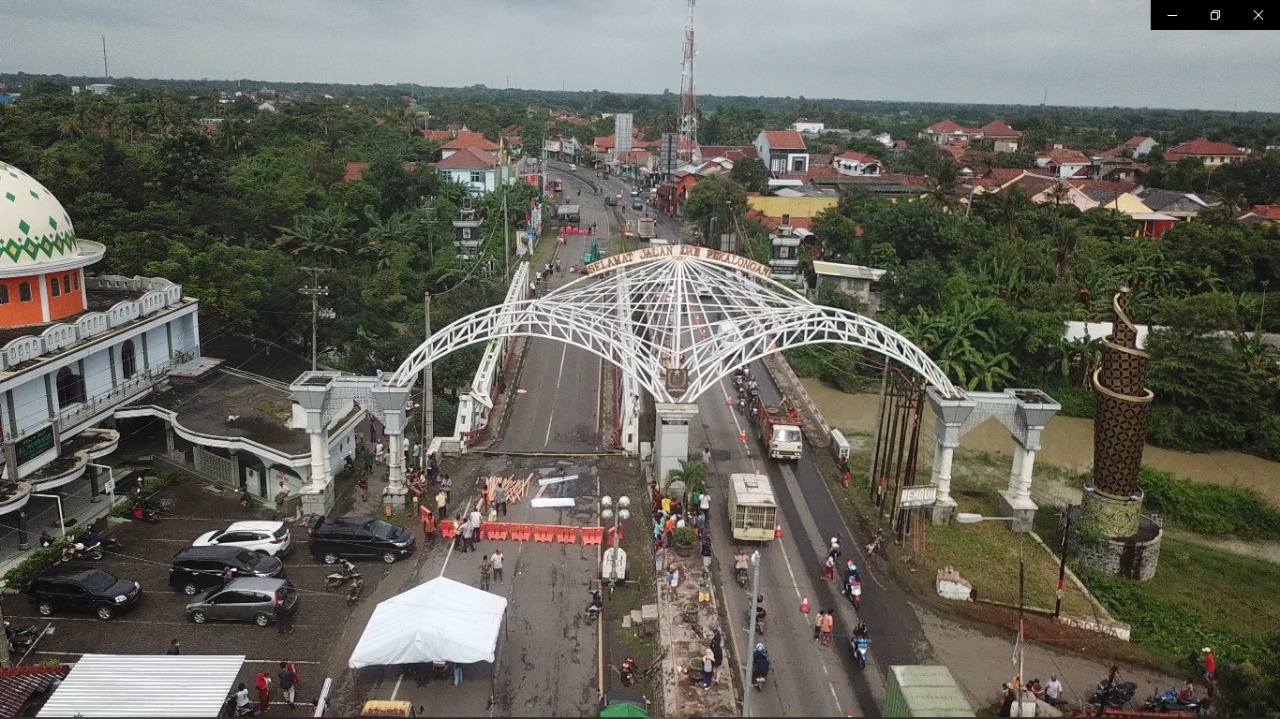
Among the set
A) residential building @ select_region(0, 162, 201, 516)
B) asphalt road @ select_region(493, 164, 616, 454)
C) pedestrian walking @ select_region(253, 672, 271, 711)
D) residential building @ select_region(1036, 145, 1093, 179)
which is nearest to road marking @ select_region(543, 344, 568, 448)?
asphalt road @ select_region(493, 164, 616, 454)

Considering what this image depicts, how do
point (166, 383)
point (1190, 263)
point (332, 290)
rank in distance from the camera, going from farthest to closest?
point (1190, 263) → point (332, 290) → point (166, 383)

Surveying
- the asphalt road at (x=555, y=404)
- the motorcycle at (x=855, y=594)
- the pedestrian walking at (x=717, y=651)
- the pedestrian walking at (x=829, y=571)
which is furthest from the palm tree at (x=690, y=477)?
the pedestrian walking at (x=717, y=651)

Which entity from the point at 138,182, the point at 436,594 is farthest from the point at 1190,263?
the point at 138,182

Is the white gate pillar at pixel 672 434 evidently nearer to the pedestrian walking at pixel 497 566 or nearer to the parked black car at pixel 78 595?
the pedestrian walking at pixel 497 566

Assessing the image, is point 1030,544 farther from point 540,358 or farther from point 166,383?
point 166,383

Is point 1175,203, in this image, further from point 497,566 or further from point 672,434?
point 497,566

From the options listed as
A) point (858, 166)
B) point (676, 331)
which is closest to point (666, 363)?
point (676, 331)

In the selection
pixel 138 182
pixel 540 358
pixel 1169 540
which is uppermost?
pixel 138 182
